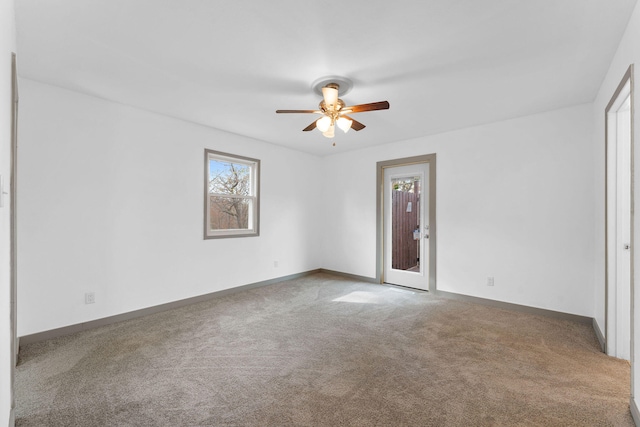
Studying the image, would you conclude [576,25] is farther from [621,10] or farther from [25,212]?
[25,212]

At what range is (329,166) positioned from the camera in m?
6.05

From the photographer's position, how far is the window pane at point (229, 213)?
4488mm

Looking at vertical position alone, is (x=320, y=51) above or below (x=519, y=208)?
above

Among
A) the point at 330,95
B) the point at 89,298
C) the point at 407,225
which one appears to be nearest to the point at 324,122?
the point at 330,95

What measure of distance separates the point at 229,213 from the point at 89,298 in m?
2.07

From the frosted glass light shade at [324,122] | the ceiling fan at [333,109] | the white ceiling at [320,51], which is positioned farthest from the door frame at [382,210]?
the frosted glass light shade at [324,122]

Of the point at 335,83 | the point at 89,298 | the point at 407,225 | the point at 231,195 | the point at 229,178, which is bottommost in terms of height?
the point at 89,298

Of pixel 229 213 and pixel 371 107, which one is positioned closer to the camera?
pixel 371 107

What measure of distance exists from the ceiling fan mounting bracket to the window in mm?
2165

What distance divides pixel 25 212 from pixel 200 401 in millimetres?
2483

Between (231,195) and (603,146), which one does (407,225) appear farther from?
(231,195)

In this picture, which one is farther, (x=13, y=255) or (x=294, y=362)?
(x=294, y=362)

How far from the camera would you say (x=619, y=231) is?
8.38ft

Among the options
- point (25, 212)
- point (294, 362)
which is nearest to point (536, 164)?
point (294, 362)
